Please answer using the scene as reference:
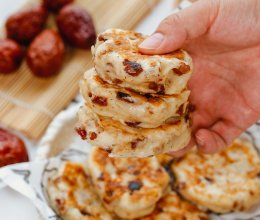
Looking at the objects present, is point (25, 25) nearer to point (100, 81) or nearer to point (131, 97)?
point (100, 81)

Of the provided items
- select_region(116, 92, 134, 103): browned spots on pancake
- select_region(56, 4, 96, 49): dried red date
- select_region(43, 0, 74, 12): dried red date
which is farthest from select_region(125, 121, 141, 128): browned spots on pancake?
select_region(43, 0, 74, 12): dried red date

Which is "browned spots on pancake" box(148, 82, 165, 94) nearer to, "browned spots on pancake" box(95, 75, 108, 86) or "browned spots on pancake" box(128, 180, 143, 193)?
"browned spots on pancake" box(95, 75, 108, 86)

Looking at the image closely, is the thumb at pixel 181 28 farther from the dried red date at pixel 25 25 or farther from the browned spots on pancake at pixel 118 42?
the dried red date at pixel 25 25

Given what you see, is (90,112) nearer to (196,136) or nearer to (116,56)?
(116,56)

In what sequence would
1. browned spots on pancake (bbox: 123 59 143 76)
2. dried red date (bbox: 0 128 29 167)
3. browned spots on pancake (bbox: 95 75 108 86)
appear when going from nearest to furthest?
browned spots on pancake (bbox: 123 59 143 76), browned spots on pancake (bbox: 95 75 108 86), dried red date (bbox: 0 128 29 167)

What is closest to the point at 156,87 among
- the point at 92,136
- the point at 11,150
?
the point at 92,136

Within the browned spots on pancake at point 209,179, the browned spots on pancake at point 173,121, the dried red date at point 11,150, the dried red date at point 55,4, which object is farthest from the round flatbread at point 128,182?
the dried red date at point 55,4

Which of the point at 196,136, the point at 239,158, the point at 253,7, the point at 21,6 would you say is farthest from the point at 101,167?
the point at 21,6
